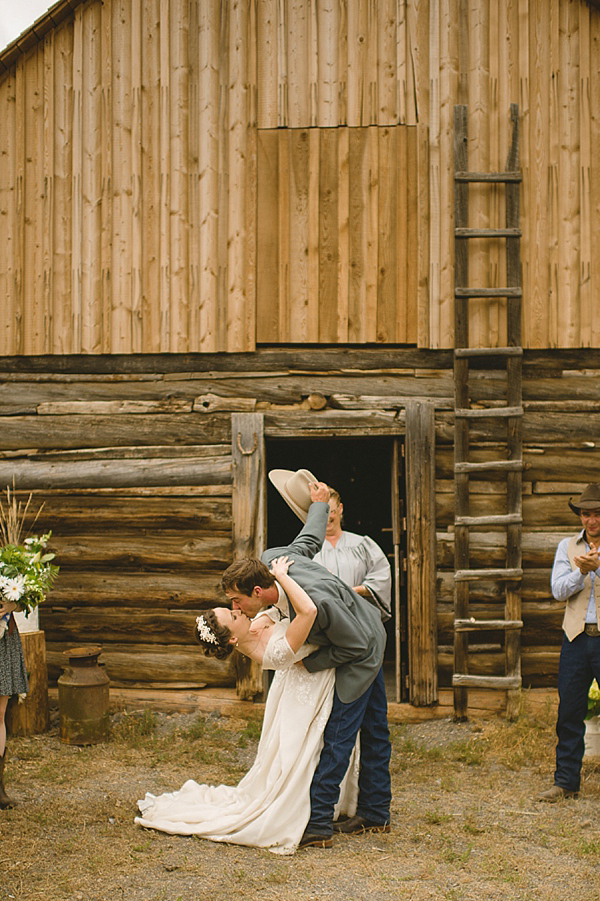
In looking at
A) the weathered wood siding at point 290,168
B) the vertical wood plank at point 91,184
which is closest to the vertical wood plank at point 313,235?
the weathered wood siding at point 290,168

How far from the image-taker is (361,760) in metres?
4.74

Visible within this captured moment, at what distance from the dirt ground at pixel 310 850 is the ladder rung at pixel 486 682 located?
29 cm

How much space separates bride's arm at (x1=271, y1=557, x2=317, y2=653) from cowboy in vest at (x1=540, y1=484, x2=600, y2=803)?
1822 mm

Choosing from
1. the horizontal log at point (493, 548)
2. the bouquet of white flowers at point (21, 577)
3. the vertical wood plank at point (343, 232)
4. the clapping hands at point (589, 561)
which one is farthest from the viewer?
the vertical wood plank at point (343, 232)

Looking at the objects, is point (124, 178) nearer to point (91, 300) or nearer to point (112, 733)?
point (91, 300)

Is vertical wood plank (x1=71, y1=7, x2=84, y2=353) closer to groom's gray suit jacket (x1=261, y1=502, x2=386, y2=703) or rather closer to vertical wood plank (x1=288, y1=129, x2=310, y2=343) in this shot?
vertical wood plank (x1=288, y1=129, x2=310, y2=343)

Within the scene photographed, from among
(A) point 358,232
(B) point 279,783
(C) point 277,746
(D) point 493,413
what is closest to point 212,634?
(C) point 277,746

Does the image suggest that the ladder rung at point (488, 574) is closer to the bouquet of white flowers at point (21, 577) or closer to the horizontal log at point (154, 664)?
the horizontal log at point (154, 664)

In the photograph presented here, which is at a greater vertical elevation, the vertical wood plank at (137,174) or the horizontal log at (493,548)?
the vertical wood plank at (137,174)

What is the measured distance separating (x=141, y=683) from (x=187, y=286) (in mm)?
3364

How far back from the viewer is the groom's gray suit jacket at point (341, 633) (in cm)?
441

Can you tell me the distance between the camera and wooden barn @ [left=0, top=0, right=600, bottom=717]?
6.93 meters

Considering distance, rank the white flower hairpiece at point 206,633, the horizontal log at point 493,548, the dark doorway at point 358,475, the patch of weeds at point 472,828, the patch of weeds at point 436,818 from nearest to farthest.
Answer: the white flower hairpiece at point 206,633 < the patch of weeds at point 472,828 < the patch of weeds at point 436,818 < the horizontal log at point 493,548 < the dark doorway at point 358,475

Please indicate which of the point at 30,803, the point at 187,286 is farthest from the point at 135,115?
the point at 30,803
